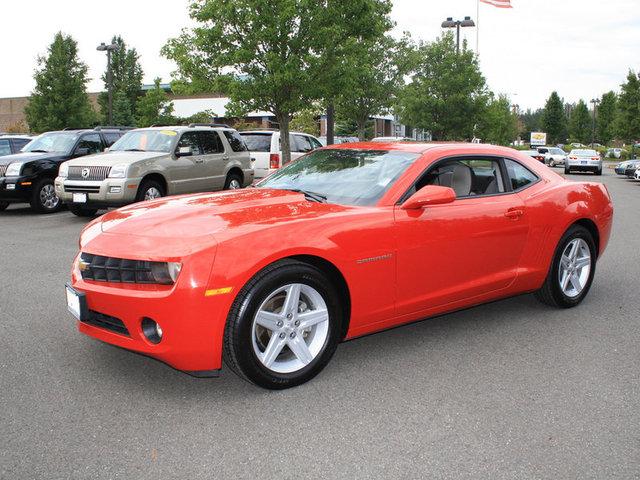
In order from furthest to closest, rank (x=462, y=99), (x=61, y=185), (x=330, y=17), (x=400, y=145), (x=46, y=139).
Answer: (x=462, y=99), (x=330, y=17), (x=46, y=139), (x=61, y=185), (x=400, y=145)

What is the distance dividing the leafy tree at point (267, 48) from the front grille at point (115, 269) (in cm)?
1344

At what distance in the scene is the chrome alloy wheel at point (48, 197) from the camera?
1316 cm

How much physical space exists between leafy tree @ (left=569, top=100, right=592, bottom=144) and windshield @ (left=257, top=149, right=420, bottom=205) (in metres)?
116

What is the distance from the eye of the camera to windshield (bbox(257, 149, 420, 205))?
4426 mm

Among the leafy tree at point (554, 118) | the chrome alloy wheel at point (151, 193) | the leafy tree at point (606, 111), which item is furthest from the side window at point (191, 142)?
the leafy tree at point (554, 118)

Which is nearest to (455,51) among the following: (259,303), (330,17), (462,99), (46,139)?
(462,99)

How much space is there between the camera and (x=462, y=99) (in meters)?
34.5

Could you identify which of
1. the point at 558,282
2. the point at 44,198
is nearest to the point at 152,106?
the point at 44,198

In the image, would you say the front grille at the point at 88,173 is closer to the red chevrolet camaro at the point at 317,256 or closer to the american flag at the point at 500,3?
the red chevrolet camaro at the point at 317,256

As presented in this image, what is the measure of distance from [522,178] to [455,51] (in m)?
32.5

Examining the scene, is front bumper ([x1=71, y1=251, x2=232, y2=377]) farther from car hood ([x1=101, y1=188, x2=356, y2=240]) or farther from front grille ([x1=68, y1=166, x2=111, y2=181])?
front grille ([x1=68, y1=166, x2=111, y2=181])

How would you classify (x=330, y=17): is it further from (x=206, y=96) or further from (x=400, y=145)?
(x=206, y=96)

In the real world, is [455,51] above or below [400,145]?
above

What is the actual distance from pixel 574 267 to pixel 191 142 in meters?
9.16
